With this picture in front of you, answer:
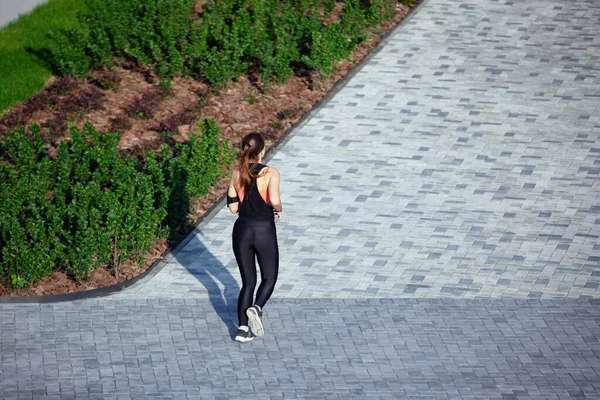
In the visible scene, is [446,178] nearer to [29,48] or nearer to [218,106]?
[218,106]

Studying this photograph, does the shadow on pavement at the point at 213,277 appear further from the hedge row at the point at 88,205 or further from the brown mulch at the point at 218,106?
the brown mulch at the point at 218,106

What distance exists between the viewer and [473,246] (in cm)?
1112

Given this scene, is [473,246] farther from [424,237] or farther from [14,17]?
[14,17]

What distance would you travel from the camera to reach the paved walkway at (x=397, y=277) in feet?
28.9

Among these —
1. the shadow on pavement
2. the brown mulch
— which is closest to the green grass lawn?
the brown mulch

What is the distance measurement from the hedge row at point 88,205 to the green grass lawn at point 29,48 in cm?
302

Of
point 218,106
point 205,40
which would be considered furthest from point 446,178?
point 205,40

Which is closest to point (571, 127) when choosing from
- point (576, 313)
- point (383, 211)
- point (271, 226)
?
point (383, 211)

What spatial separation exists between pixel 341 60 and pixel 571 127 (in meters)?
3.85

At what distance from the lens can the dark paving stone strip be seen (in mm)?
8617

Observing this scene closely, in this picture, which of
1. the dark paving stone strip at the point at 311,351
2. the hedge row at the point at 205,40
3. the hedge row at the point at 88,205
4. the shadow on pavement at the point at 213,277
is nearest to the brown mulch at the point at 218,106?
the hedge row at the point at 205,40

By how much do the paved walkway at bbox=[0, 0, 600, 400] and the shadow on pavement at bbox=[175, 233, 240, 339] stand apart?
2cm

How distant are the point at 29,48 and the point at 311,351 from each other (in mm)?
8961

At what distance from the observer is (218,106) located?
14742 mm
